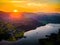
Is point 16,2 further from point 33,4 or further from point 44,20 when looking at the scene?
point 44,20

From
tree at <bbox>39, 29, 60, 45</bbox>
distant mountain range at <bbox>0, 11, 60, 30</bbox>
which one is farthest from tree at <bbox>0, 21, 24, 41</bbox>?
tree at <bbox>39, 29, 60, 45</bbox>

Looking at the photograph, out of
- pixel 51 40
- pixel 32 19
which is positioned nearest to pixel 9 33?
pixel 32 19

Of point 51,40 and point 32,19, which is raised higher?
point 32,19

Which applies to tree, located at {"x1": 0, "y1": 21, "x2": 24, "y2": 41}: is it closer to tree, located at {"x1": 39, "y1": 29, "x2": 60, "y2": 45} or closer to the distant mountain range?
the distant mountain range

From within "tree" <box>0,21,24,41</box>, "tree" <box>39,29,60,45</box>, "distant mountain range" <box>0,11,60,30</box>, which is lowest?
"tree" <box>39,29,60,45</box>

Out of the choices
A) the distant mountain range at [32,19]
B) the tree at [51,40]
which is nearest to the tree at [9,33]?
the distant mountain range at [32,19]

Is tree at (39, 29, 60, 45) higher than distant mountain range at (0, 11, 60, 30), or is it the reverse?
distant mountain range at (0, 11, 60, 30)

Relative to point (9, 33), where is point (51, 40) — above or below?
below

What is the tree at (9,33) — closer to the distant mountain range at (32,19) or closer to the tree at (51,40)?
the distant mountain range at (32,19)

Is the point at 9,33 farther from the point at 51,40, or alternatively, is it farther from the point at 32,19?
the point at 51,40
